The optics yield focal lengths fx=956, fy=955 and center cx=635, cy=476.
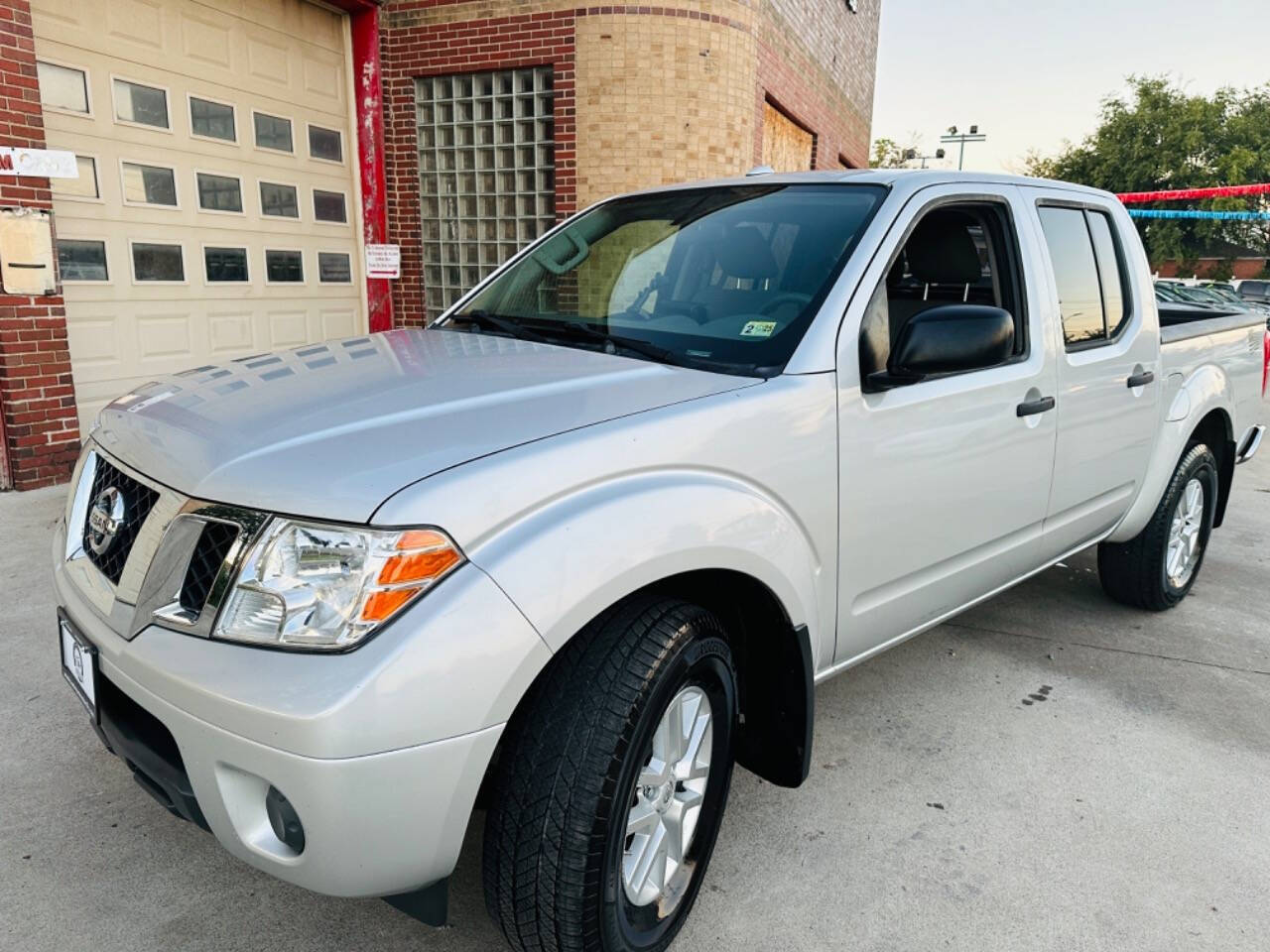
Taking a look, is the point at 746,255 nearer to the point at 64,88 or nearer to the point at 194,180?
the point at 64,88

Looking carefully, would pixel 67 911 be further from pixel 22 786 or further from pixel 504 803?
pixel 504 803

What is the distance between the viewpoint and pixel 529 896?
1854mm

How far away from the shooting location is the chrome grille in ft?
6.58

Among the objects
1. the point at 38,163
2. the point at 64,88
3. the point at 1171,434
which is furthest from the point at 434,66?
the point at 1171,434

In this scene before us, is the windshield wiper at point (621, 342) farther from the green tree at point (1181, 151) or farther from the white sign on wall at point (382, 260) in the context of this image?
the green tree at point (1181, 151)

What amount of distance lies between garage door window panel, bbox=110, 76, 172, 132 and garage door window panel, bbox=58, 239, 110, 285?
2.95ft

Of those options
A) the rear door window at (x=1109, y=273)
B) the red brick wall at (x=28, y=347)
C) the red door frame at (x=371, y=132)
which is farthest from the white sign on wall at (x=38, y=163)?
the rear door window at (x=1109, y=273)

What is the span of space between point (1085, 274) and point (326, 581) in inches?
120

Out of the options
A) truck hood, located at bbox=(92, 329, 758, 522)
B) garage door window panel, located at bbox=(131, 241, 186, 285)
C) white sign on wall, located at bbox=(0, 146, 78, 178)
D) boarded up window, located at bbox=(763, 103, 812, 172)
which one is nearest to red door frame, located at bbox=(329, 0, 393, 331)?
garage door window panel, located at bbox=(131, 241, 186, 285)

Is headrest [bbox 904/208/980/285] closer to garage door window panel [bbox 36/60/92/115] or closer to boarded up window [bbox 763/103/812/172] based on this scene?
garage door window panel [bbox 36/60/92/115]

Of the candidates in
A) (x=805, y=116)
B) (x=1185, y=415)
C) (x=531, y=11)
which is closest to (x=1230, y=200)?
(x=805, y=116)

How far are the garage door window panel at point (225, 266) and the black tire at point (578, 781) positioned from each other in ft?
21.5

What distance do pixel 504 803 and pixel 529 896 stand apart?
19cm

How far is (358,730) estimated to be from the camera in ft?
5.15
